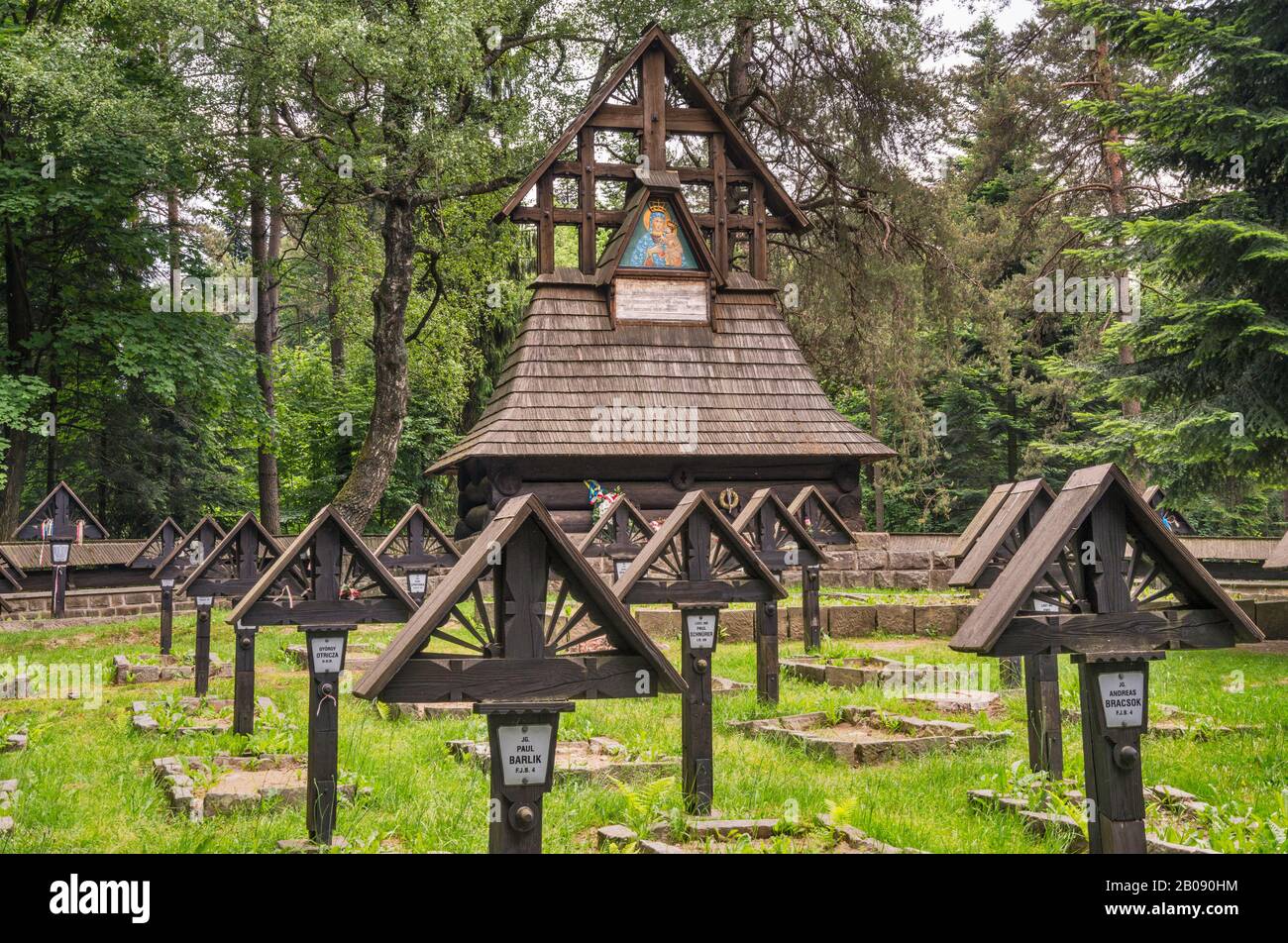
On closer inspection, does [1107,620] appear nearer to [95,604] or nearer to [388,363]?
[388,363]

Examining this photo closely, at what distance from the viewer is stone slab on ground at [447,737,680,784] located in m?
8.38

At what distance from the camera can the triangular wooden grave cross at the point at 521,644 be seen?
5.08 metres

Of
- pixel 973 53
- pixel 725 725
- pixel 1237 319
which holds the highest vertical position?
pixel 973 53

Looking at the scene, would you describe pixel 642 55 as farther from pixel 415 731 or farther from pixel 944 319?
pixel 415 731

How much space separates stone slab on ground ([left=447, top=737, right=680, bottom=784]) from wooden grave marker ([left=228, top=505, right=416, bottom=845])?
141 cm

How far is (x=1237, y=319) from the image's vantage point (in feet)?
49.3

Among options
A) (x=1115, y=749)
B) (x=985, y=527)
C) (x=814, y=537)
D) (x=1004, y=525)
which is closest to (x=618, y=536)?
(x=814, y=537)

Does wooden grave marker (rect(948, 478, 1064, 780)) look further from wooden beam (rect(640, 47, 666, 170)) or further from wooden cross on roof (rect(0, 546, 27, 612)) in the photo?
wooden beam (rect(640, 47, 666, 170))

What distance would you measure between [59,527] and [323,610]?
13504 millimetres

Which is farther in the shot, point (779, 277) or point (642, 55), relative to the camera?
point (779, 277)

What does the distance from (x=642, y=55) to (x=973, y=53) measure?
76.5 ft

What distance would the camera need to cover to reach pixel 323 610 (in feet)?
24.8
